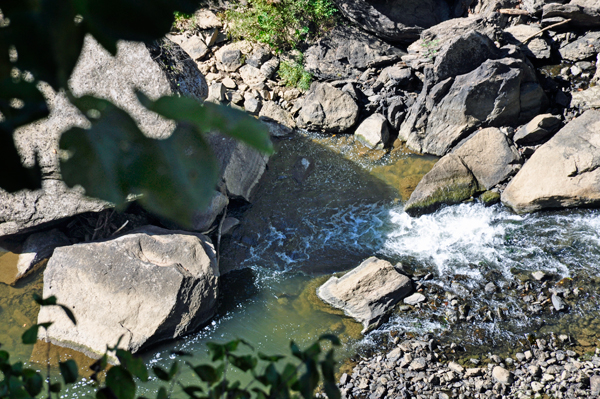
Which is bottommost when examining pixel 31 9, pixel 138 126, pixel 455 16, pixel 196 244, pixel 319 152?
pixel 196 244

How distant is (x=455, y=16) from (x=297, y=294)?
7.45 m

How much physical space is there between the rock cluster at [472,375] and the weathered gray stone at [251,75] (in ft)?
20.2

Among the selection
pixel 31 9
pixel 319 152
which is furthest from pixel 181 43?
pixel 31 9

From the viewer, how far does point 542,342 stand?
178 inches

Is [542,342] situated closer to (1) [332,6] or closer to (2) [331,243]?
(2) [331,243]

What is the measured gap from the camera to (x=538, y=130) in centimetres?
683

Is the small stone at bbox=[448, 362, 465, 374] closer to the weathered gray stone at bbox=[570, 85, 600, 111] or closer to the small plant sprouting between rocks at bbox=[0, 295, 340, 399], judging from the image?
the small plant sprouting between rocks at bbox=[0, 295, 340, 399]

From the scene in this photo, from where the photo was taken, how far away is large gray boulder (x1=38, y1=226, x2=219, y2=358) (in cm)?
470

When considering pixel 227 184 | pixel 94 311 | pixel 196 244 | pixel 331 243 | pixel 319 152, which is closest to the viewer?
pixel 94 311

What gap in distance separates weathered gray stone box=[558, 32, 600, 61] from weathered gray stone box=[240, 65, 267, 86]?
563 centimetres

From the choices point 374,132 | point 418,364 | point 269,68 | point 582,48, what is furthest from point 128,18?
point 582,48

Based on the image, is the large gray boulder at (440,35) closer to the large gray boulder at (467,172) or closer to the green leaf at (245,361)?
the large gray boulder at (467,172)

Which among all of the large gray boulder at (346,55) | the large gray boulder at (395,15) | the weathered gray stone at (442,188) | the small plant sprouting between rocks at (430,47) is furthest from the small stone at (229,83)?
the weathered gray stone at (442,188)

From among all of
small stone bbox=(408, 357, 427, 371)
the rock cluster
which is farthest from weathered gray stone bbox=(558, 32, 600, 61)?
small stone bbox=(408, 357, 427, 371)
